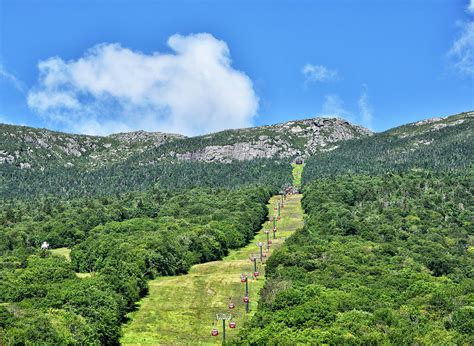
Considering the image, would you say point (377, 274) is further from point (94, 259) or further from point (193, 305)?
point (94, 259)

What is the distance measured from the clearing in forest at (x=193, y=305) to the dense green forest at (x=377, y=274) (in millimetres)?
8892

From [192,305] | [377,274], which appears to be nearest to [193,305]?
[192,305]

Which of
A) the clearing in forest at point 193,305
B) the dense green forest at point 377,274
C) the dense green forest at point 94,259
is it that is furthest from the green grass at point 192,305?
the dense green forest at point 377,274

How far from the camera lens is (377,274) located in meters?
98.8

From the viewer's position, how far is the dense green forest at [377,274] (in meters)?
61.1

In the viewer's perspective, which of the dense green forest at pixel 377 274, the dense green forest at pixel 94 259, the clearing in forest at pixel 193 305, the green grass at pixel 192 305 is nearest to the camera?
the dense green forest at pixel 377 274

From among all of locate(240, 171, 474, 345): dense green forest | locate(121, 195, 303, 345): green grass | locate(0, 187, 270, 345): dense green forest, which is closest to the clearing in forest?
locate(121, 195, 303, 345): green grass

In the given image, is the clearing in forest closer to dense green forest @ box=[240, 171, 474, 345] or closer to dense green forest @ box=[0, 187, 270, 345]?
dense green forest @ box=[0, 187, 270, 345]

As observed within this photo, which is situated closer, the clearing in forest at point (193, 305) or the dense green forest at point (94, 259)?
the dense green forest at point (94, 259)

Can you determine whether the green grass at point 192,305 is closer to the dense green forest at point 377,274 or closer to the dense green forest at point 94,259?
the dense green forest at point 94,259

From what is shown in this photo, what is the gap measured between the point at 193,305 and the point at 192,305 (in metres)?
0.20

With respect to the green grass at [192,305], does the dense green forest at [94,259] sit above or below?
above

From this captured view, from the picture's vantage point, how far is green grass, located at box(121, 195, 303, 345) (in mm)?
85750

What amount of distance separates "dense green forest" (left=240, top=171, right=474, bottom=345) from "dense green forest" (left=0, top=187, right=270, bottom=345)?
22.8 m
